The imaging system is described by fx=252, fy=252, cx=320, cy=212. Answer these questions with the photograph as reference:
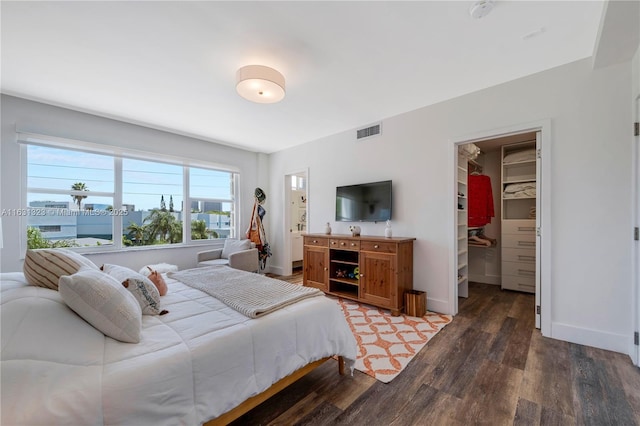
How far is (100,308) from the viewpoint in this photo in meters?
1.18

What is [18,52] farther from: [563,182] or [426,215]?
[563,182]

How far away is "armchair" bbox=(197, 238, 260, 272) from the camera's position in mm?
3988

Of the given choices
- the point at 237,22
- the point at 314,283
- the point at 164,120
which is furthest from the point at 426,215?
the point at 164,120

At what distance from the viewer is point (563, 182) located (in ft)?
7.90

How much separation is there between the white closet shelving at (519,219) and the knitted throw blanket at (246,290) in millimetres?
3535

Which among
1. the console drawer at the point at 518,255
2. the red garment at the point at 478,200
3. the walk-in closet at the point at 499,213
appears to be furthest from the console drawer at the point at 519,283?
the red garment at the point at 478,200

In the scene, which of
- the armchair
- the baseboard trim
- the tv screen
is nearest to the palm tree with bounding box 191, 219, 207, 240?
the armchair

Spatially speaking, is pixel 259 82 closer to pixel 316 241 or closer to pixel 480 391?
pixel 316 241

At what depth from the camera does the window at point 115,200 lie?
3.20m

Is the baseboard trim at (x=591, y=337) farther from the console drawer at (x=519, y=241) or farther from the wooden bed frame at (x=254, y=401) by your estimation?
the wooden bed frame at (x=254, y=401)

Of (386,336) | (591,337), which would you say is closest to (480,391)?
(386,336)

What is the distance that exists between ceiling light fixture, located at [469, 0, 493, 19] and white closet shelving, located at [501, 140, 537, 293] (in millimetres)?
2970

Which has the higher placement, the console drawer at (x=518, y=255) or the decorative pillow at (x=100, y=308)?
the decorative pillow at (x=100, y=308)

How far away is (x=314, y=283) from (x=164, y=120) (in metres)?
3.33
